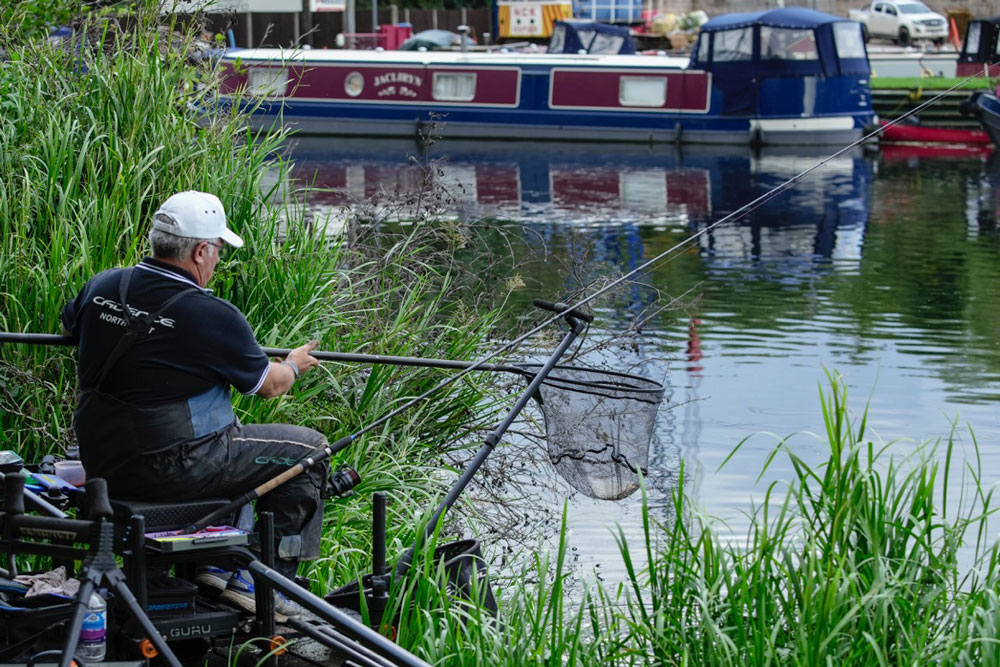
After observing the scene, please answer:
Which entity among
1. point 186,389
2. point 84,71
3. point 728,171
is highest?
point 84,71

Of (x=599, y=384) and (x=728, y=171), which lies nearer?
(x=599, y=384)

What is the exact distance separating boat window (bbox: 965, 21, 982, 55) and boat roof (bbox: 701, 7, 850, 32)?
12.5ft

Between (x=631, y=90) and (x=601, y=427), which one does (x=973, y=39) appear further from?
(x=601, y=427)

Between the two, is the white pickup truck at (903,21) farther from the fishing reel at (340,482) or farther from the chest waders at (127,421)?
the chest waders at (127,421)

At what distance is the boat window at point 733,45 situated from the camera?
107 ft

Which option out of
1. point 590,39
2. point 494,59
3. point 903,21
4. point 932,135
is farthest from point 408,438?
point 903,21

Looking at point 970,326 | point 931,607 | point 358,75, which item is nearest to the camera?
point 931,607

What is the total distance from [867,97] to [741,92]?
267 cm

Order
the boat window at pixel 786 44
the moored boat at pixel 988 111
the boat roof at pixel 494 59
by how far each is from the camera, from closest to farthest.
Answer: the moored boat at pixel 988 111 → the boat window at pixel 786 44 → the boat roof at pixel 494 59

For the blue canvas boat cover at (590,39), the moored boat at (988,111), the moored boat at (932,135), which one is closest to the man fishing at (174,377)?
the moored boat at (988,111)

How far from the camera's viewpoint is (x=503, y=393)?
8.70 meters

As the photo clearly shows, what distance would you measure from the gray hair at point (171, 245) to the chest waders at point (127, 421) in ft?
0.42

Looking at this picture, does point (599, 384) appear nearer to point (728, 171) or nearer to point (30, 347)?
point (30, 347)

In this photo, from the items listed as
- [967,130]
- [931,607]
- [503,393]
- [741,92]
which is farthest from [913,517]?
[967,130]
